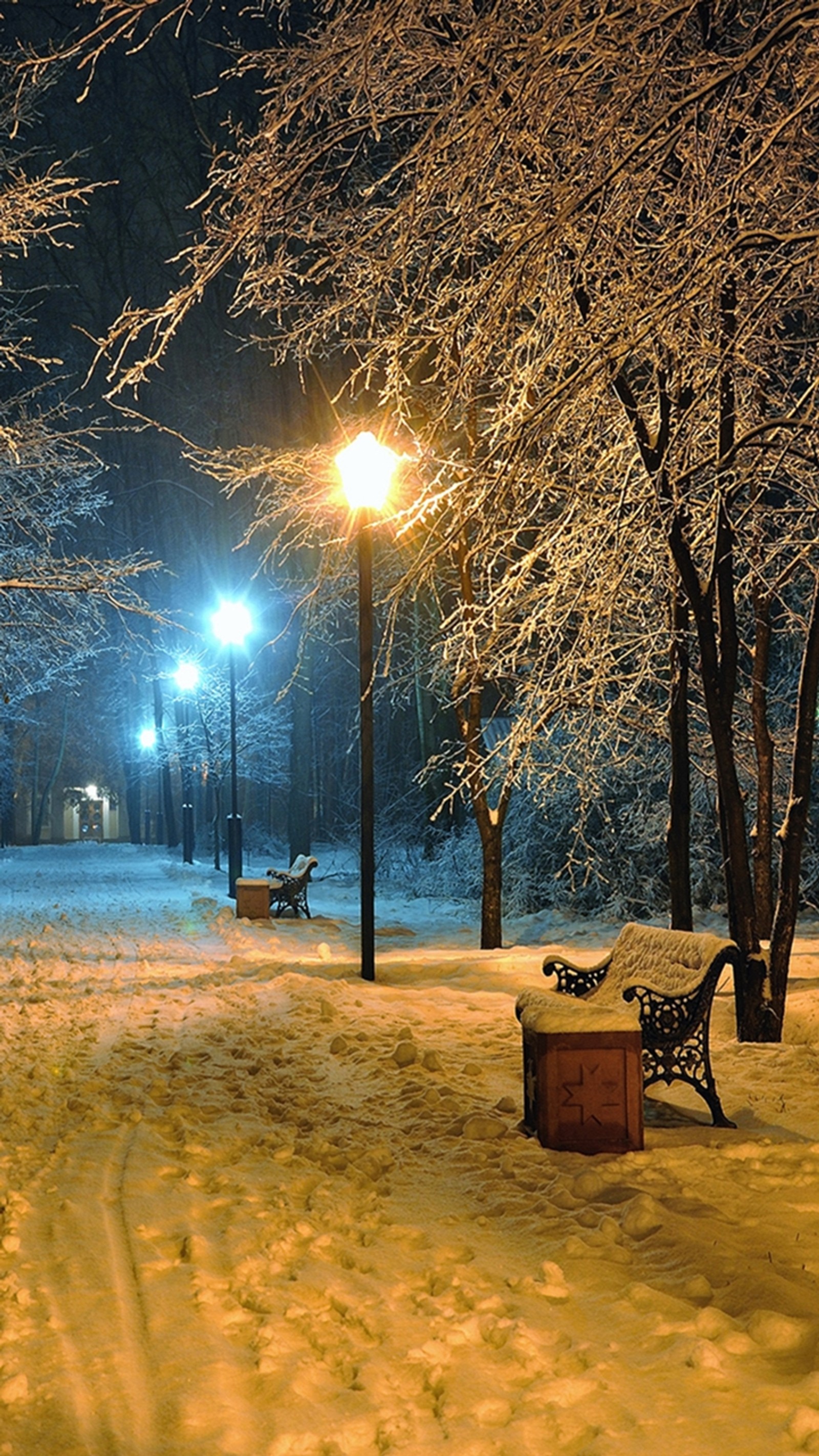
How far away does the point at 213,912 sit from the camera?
58.9ft

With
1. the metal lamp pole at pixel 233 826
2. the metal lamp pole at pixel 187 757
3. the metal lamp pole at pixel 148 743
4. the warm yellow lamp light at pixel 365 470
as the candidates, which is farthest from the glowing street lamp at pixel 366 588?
the metal lamp pole at pixel 148 743

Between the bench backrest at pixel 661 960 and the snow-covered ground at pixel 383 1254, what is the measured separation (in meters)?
0.72

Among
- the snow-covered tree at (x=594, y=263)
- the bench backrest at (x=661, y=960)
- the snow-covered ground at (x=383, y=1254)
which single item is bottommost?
the snow-covered ground at (x=383, y=1254)

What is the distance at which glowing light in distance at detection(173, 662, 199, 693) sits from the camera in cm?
3034

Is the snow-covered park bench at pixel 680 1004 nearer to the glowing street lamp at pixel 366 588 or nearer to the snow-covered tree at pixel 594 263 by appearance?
the snow-covered tree at pixel 594 263

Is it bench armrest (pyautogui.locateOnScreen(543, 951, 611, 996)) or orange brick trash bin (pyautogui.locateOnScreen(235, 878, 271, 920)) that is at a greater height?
bench armrest (pyautogui.locateOnScreen(543, 951, 611, 996))

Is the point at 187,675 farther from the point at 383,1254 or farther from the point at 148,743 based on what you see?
the point at 383,1254

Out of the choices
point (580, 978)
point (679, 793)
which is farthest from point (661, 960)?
point (679, 793)

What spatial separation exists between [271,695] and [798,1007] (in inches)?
1208

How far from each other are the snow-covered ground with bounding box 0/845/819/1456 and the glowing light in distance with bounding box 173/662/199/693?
2222 centimetres

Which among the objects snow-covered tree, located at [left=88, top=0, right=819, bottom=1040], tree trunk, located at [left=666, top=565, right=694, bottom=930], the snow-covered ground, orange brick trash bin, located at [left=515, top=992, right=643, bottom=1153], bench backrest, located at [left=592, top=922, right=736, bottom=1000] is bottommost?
the snow-covered ground

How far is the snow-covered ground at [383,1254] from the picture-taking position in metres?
3.01

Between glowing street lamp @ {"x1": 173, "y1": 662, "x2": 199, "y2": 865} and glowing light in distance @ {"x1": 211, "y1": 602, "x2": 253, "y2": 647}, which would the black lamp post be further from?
glowing light in distance @ {"x1": 211, "y1": 602, "x2": 253, "y2": 647}

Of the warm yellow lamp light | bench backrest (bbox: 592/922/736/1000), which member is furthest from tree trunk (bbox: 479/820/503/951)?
bench backrest (bbox: 592/922/736/1000)
